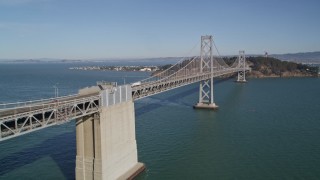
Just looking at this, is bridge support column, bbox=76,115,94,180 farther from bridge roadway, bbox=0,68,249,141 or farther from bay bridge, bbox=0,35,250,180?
bridge roadway, bbox=0,68,249,141

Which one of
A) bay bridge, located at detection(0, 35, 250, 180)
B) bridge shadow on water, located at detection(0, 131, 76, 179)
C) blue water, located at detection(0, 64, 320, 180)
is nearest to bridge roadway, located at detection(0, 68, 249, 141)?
bay bridge, located at detection(0, 35, 250, 180)

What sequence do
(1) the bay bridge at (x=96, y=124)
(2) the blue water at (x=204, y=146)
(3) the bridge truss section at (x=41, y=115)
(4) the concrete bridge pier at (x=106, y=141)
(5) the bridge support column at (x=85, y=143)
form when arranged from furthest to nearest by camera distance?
(2) the blue water at (x=204, y=146) → (5) the bridge support column at (x=85, y=143) → (4) the concrete bridge pier at (x=106, y=141) → (1) the bay bridge at (x=96, y=124) → (3) the bridge truss section at (x=41, y=115)

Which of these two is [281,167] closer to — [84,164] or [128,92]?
Result: [128,92]

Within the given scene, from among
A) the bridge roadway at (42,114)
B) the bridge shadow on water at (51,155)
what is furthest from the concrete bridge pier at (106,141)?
the bridge shadow on water at (51,155)

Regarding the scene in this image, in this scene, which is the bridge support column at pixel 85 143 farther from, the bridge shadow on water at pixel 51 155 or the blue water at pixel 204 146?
the blue water at pixel 204 146

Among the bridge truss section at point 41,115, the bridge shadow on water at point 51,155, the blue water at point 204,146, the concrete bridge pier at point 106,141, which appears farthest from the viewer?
the blue water at point 204,146

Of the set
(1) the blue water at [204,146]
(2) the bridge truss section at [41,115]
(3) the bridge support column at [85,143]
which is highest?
(2) the bridge truss section at [41,115]

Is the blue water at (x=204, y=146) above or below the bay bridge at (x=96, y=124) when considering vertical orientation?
below

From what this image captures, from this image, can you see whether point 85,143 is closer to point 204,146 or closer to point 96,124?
point 96,124
